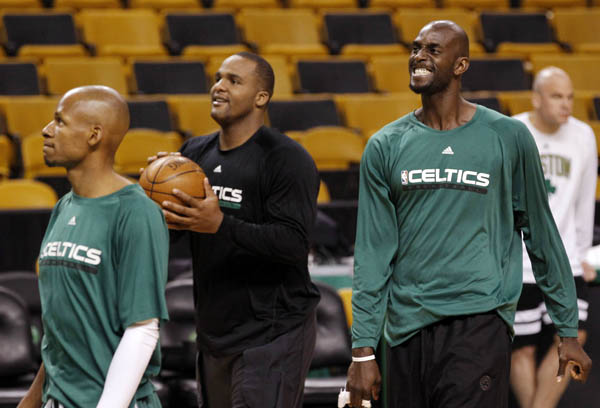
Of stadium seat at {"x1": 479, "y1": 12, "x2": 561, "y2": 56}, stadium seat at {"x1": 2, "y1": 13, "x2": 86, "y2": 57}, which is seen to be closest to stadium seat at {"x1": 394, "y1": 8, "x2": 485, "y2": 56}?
stadium seat at {"x1": 479, "y1": 12, "x2": 561, "y2": 56}

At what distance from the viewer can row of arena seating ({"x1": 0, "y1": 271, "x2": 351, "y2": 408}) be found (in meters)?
4.62

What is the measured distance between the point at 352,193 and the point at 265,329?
4588 millimetres

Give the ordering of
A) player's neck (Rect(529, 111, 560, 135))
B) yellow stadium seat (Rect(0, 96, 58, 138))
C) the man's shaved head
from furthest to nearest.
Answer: yellow stadium seat (Rect(0, 96, 58, 138))
player's neck (Rect(529, 111, 560, 135))
the man's shaved head

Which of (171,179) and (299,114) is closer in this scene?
(171,179)

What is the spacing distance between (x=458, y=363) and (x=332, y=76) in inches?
274

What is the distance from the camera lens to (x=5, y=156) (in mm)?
7840

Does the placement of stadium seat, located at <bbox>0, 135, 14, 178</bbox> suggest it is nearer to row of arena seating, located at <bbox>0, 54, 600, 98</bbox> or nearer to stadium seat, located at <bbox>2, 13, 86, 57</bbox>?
row of arena seating, located at <bbox>0, 54, 600, 98</bbox>

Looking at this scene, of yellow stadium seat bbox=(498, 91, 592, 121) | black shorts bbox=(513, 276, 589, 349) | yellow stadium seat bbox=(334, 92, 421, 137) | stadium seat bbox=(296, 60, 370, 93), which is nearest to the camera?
black shorts bbox=(513, 276, 589, 349)

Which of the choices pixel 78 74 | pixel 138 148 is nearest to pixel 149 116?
pixel 138 148

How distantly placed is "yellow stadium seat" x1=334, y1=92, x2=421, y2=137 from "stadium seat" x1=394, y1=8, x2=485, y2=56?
165 centimetres

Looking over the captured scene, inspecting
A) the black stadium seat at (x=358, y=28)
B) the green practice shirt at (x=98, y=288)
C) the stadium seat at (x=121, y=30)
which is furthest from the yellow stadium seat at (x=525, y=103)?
the green practice shirt at (x=98, y=288)

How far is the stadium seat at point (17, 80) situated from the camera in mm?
8859

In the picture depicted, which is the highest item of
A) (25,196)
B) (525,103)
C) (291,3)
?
(291,3)

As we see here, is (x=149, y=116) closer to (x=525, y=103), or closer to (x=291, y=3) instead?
(x=291, y=3)
